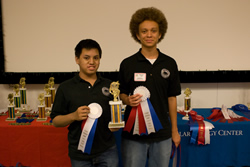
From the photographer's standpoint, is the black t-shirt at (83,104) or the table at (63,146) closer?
the black t-shirt at (83,104)

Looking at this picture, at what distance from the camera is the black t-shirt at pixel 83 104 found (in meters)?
1.15

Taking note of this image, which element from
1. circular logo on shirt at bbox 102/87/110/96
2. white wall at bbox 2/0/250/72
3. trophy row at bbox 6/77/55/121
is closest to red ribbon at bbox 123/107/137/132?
circular logo on shirt at bbox 102/87/110/96

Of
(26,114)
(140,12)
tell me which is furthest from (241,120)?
(26,114)

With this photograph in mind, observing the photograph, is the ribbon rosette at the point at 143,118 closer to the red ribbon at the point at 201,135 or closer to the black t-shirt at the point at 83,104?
the black t-shirt at the point at 83,104

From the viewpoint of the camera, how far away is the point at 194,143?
179cm

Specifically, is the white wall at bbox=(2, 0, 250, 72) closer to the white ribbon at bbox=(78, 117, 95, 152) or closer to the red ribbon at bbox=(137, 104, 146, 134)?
the red ribbon at bbox=(137, 104, 146, 134)

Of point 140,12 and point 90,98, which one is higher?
point 140,12

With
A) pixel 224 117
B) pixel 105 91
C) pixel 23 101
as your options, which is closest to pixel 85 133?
pixel 105 91

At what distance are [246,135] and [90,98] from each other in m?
1.50

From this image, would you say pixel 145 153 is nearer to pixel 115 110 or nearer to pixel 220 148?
pixel 115 110

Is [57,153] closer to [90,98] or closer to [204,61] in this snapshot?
[90,98]

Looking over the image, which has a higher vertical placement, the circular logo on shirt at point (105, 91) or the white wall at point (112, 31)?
the white wall at point (112, 31)

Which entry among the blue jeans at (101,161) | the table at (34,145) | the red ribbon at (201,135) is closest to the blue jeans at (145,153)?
the blue jeans at (101,161)

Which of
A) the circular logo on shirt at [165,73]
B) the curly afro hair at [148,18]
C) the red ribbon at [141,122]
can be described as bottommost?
the red ribbon at [141,122]
